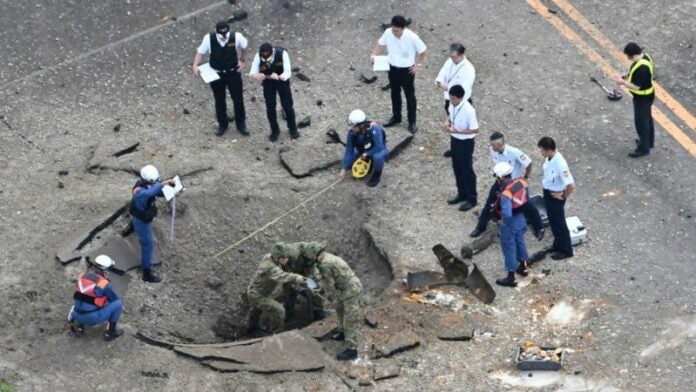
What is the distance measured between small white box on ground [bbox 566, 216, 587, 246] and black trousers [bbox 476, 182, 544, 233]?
339 mm

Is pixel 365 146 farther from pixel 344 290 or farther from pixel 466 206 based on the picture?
pixel 344 290

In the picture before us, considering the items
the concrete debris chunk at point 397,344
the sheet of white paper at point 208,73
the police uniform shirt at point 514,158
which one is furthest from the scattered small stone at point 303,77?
the concrete debris chunk at point 397,344

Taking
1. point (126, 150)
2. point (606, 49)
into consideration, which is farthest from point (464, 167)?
point (126, 150)

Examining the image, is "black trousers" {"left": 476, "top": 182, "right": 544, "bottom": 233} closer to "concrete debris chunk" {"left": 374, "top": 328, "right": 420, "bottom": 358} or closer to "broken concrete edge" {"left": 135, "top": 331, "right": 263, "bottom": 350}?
"concrete debris chunk" {"left": 374, "top": 328, "right": 420, "bottom": 358}

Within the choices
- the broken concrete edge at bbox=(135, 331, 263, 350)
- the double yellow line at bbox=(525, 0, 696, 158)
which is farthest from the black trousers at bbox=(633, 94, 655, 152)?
the broken concrete edge at bbox=(135, 331, 263, 350)

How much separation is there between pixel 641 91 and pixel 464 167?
237 centimetres

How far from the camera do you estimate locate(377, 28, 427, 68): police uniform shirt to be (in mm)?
18328

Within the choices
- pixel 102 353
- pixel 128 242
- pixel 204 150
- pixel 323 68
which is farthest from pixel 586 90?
pixel 102 353

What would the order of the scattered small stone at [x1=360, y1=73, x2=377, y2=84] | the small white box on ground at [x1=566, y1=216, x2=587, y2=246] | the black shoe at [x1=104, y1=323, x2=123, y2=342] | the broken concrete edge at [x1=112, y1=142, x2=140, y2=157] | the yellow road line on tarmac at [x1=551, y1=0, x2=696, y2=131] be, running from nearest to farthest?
the black shoe at [x1=104, y1=323, x2=123, y2=342], the small white box on ground at [x1=566, y1=216, x2=587, y2=246], the broken concrete edge at [x1=112, y1=142, x2=140, y2=157], the yellow road line on tarmac at [x1=551, y1=0, x2=696, y2=131], the scattered small stone at [x1=360, y1=73, x2=377, y2=84]

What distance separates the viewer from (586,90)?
19516 millimetres

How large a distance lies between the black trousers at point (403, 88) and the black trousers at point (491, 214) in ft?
7.28

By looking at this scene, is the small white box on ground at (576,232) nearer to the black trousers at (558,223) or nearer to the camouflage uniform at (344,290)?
the black trousers at (558,223)

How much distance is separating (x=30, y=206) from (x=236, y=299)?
2.72 m

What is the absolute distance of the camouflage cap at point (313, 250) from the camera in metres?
15.6
